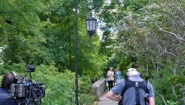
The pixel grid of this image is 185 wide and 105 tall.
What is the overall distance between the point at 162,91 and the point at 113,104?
394 cm

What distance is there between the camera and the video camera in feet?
13.2

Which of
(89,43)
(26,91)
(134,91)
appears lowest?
(134,91)

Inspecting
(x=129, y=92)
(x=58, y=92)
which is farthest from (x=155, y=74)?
(x=129, y=92)

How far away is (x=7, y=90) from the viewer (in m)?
3.88

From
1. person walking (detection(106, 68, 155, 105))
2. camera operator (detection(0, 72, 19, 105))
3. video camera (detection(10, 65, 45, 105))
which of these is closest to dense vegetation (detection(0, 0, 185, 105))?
person walking (detection(106, 68, 155, 105))

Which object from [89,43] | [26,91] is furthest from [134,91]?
[89,43]

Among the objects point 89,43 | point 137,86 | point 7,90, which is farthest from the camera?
point 89,43

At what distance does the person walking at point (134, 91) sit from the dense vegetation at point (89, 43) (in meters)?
3.43

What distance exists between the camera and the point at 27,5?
13.9 m

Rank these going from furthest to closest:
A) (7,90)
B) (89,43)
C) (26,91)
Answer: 1. (89,43)
2. (26,91)
3. (7,90)

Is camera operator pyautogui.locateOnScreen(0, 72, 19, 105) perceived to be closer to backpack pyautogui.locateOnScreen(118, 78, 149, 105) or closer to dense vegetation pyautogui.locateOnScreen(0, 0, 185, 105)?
backpack pyautogui.locateOnScreen(118, 78, 149, 105)

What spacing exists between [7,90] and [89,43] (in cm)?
1836

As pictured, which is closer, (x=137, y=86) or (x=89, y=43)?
(x=137, y=86)

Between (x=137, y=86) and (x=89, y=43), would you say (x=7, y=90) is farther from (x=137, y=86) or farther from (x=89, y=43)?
(x=89, y=43)
